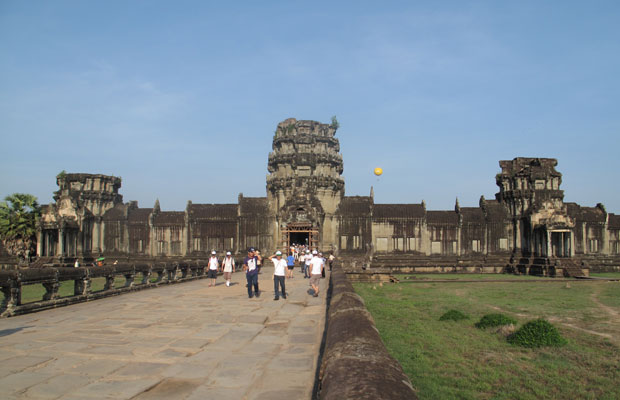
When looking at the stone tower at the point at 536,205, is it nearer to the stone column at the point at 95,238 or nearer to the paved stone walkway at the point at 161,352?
the paved stone walkway at the point at 161,352

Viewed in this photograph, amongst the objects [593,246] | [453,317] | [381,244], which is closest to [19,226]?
[381,244]

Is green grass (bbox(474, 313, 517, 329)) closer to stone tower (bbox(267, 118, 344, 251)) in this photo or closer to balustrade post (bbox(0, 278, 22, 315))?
balustrade post (bbox(0, 278, 22, 315))

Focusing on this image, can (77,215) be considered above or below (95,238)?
above

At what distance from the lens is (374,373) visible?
387 centimetres

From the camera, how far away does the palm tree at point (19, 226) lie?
1626 inches

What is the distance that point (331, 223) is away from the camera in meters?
43.2

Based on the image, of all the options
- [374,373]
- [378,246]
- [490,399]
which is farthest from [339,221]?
[374,373]

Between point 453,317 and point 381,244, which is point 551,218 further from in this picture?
point 453,317

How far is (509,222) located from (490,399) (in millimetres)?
39289

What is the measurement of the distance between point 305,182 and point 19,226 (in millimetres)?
25364

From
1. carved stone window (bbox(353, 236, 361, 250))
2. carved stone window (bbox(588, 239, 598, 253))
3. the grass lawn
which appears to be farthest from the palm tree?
carved stone window (bbox(588, 239, 598, 253))

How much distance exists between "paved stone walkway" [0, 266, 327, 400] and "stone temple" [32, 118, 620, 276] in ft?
95.1

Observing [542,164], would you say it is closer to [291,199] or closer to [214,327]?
[291,199]

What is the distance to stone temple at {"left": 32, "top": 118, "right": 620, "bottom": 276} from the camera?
41.6 m
